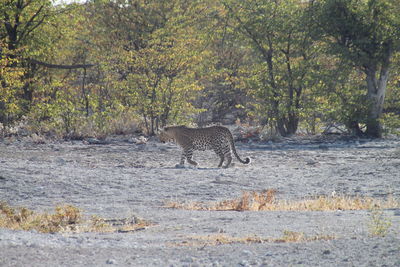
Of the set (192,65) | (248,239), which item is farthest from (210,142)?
(192,65)

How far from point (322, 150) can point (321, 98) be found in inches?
169

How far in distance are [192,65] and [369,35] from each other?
7.45 meters

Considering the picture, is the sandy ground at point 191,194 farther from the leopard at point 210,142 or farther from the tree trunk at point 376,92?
the tree trunk at point 376,92

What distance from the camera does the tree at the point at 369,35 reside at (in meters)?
21.8

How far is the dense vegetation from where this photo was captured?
72.8 feet

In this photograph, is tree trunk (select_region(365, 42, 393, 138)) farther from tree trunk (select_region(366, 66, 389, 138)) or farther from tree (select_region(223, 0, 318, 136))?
tree (select_region(223, 0, 318, 136))

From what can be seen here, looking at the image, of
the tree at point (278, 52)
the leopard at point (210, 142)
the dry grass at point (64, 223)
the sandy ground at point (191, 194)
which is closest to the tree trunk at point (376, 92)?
the sandy ground at point (191, 194)

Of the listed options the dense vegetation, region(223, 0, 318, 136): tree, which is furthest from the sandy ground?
the dense vegetation

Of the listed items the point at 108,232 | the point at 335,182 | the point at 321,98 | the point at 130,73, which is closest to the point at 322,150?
the point at 321,98

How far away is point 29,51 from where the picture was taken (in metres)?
26.0

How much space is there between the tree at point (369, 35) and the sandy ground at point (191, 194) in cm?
205

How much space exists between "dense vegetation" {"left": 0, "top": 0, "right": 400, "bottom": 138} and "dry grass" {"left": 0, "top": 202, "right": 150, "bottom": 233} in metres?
12.2

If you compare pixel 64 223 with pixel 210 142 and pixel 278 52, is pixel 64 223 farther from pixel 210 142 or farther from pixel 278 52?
pixel 278 52

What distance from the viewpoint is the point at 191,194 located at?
38.3 feet
